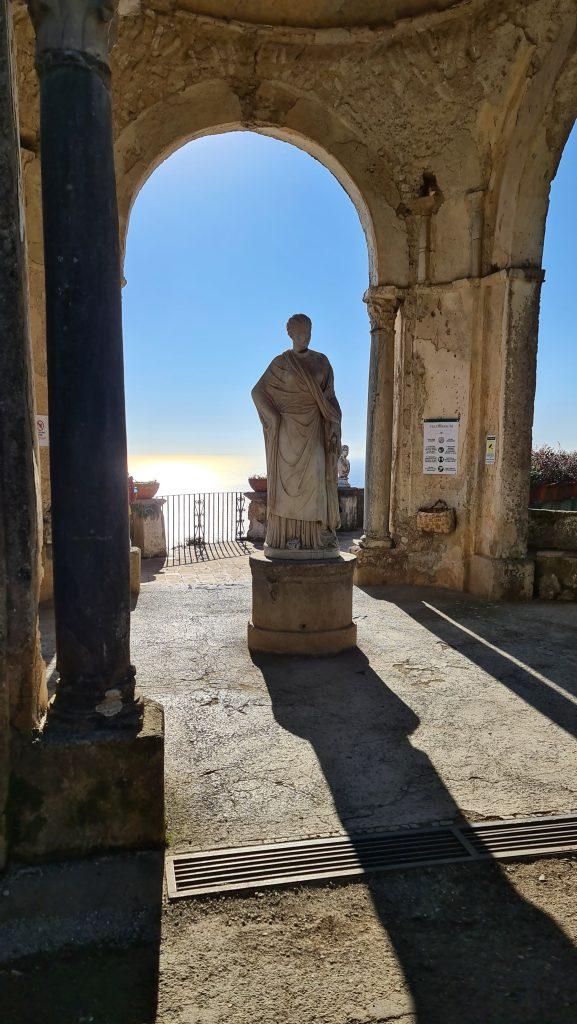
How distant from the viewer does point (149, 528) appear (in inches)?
393

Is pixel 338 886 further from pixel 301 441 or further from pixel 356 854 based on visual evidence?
pixel 301 441

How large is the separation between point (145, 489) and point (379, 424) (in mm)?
3801

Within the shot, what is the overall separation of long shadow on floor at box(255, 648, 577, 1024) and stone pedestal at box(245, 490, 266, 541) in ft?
26.0

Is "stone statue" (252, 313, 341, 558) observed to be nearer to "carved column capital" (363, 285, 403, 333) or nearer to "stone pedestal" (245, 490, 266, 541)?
"carved column capital" (363, 285, 403, 333)

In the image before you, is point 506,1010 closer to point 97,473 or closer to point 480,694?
point 97,473

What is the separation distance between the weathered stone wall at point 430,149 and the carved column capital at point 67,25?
4111 mm

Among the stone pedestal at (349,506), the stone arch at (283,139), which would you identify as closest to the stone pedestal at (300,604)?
the stone arch at (283,139)

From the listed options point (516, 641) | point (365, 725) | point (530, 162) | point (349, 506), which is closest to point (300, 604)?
point (365, 725)

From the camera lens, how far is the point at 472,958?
2.20 metres

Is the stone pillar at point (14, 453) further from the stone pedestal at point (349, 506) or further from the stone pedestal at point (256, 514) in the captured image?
the stone pedestal at point (349, 506)

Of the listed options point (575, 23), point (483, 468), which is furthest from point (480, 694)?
point (575, 23)

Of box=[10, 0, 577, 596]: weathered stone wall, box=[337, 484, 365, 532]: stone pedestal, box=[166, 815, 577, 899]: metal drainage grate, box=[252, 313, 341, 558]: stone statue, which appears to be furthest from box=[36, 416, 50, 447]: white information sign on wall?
box=[337, 484, 365, 532]: stone pedestal

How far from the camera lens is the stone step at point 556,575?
7461 millimetres

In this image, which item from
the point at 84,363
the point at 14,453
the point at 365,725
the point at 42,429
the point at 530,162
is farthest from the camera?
the point at 530,162
